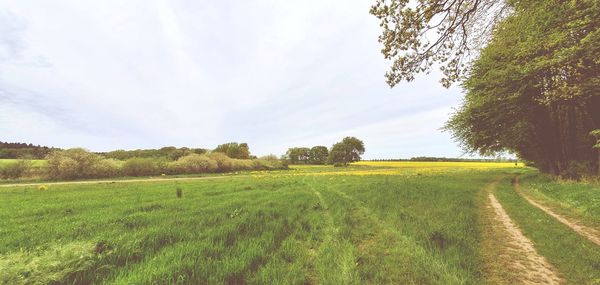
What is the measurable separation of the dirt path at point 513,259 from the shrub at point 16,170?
53117mm

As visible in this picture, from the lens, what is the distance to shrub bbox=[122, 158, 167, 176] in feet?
136

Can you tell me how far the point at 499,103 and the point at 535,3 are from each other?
14347mm

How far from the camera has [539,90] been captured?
19000 mm

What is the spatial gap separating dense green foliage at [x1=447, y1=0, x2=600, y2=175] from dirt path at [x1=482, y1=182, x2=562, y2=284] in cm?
583

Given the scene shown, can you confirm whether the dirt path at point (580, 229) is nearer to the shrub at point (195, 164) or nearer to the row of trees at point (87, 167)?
the row of trees at point (87, 167)

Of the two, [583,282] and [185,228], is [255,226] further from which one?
[583,282]

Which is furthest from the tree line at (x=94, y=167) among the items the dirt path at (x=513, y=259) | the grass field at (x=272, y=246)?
the dirt path at (x=513, y=259)

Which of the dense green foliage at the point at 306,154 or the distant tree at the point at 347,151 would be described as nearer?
the distant tree at the point at 347,151

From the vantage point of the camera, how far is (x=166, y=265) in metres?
4.52

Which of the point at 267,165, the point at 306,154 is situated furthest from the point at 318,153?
the point at 267,165

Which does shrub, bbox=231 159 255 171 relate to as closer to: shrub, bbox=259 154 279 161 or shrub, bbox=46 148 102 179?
shrub, bbox=259 154 279 161

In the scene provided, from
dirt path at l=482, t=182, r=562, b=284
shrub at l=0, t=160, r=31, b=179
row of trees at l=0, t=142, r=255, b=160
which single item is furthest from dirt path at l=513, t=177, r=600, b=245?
row of trees at l=0, t=142, r=255, b=160

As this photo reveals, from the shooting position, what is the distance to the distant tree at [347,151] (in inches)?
3873

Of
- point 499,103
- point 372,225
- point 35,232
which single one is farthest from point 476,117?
point 35,232
